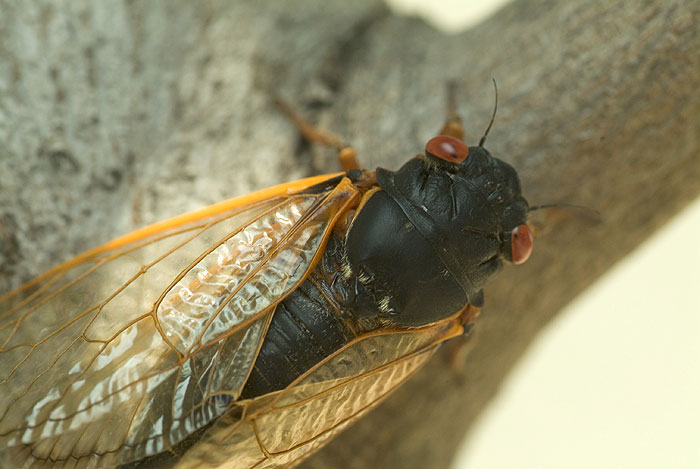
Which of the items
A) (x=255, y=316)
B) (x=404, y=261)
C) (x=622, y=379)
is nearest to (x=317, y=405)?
(x=255, y=316)

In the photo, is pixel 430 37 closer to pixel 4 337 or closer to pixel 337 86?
pixel 337 86

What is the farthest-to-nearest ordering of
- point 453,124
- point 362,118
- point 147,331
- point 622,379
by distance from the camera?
point 622,379 < point 362,118 < point 453,124 < point 147,331

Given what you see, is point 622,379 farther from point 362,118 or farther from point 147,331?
point 147,331

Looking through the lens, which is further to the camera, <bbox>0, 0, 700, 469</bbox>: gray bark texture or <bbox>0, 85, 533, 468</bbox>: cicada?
<bbox>0, 0, 700, 469</bbox>: gray bark texture

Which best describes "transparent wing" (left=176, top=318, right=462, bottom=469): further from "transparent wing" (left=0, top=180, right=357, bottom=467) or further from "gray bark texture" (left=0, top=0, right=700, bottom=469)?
"gray bark texture" (left=0, top=0, right=700, bottom=469)

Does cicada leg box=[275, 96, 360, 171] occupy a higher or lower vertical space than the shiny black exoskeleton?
higher

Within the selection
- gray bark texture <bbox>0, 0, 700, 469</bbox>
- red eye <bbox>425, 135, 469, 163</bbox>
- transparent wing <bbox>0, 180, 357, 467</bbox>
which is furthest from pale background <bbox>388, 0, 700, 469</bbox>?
transparent wing <bbox>0, 180, 357, 467</bbox>
